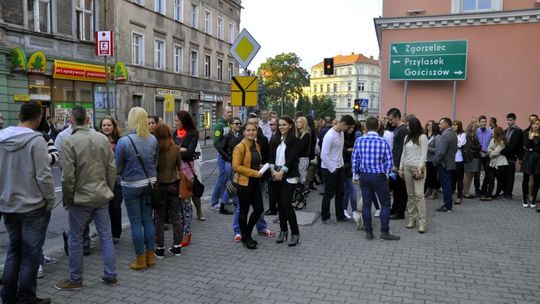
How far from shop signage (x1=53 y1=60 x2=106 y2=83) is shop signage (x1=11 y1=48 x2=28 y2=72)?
6.74 ft

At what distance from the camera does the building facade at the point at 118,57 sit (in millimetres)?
18766

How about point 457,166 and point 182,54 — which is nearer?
point 457,166

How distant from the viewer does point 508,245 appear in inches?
254

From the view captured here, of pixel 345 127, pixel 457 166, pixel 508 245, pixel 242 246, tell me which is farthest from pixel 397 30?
pixel 242 246

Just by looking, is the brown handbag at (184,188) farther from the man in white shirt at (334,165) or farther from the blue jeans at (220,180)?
the man in white shirt at (334,165)

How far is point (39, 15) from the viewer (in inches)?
783

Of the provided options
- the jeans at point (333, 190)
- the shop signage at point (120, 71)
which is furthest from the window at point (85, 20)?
the jeans at point (333, 190)

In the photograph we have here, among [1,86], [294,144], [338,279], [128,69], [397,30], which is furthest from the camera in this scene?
[128,69]

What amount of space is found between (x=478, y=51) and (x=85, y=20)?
61.1ft

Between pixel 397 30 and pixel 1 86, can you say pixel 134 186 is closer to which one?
pixel 397 30

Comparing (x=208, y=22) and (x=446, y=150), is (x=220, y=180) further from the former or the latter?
(x=208, y=22)

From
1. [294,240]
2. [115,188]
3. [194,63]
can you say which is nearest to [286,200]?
[294,240]

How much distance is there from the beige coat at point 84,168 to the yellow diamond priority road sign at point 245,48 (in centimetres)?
479

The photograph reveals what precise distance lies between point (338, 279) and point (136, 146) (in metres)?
2.71
